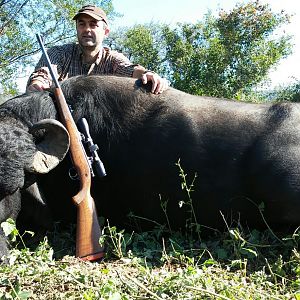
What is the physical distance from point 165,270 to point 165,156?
1107 millimetres

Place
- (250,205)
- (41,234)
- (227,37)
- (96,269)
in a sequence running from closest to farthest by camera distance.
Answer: (96,269) → (250,205) → (41,234) → (227,37)

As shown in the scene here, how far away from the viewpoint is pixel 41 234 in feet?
→ 14.6

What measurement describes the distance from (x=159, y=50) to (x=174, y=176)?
28.7m

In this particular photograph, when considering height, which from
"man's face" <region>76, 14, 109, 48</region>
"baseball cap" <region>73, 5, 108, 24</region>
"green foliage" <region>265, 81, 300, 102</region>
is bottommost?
"green foliage" <region>265, 81, 300, 102</region>

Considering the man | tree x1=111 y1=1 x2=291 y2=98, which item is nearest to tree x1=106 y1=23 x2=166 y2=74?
tree x1=111 y1=1 x2=291 y2=98

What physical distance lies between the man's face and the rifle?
192cm

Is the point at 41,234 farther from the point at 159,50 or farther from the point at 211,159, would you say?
the point at 159,50

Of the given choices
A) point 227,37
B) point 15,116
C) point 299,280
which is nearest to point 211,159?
point 299,280

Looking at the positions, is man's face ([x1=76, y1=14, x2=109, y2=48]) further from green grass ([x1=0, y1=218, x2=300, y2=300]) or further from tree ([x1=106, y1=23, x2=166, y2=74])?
tree ([x1=106, y1=23, x2=166, y2=74])

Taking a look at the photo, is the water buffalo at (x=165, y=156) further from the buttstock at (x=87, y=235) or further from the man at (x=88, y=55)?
the man at (x=88, y=55)

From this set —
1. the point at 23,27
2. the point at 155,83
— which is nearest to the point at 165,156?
the point at 155,83

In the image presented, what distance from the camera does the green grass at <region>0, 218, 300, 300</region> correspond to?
2.90 metres

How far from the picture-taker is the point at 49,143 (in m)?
4.09

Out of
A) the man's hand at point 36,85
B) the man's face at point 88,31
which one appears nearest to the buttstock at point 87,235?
the man's hand at point 36,85
